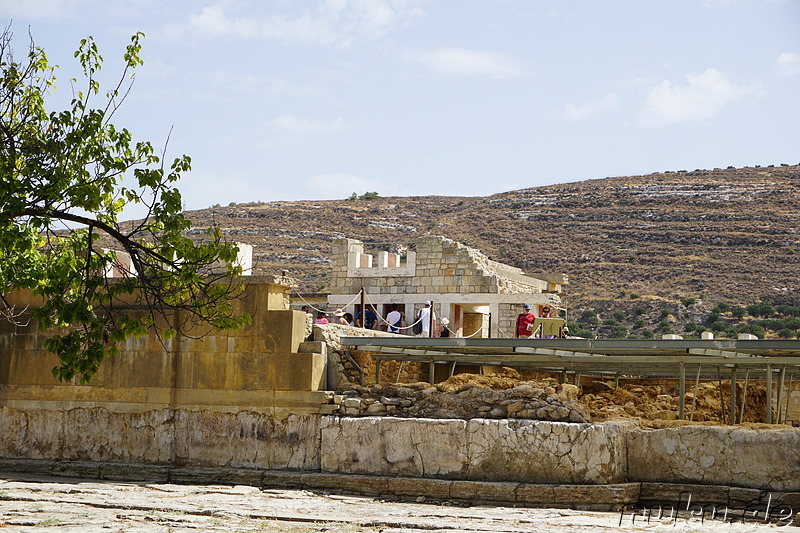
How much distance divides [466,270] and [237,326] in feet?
45.5

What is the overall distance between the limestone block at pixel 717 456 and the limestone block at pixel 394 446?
2.81 m

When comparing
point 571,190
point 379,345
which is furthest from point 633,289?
point 379,345

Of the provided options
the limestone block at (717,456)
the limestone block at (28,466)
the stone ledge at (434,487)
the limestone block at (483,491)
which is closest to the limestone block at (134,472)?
the stone ledge at (434,487)

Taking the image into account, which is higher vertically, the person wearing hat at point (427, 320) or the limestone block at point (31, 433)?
the person wearing hat at point (427, 320)

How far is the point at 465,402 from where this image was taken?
15844 millimetres

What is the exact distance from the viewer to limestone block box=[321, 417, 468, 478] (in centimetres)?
1551

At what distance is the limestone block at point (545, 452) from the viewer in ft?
48.6

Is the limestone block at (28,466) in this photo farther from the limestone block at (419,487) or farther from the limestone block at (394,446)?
the limestone block at (419,487)

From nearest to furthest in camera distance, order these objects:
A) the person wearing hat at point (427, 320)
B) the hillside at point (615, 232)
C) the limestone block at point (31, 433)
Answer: the limestone block at point (31, 433)
the person wearing hat at point (427, 320)
the hillside at point (615, 232)

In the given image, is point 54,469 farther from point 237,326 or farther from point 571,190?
point 571,190

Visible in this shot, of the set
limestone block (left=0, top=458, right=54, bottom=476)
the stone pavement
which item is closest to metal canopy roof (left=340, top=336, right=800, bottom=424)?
the stone pavement

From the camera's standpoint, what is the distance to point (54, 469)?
17312 mm

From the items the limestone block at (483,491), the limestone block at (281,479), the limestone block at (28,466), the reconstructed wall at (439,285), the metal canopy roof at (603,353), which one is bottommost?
the limestone block at (28,466)

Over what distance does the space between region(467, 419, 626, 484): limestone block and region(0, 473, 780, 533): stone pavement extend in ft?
2.99
